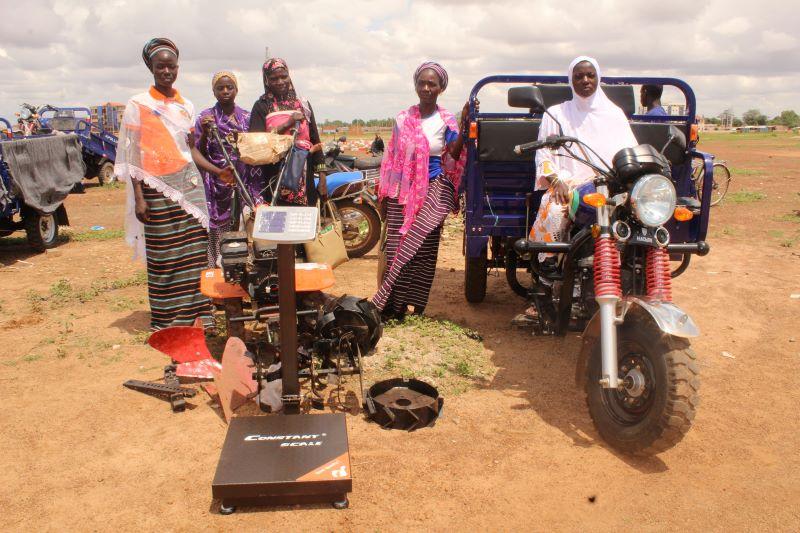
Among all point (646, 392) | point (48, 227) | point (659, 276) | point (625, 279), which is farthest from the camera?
point (48, 227)

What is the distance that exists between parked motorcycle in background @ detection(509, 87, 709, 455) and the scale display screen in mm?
1215

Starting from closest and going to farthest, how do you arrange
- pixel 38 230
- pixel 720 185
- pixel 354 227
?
pixel 354 227
pixel 38 230
pixel 720 185

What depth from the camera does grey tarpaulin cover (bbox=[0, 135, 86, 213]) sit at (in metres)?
8.09

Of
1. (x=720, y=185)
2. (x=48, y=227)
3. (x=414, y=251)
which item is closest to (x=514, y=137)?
(x=414, y=251)

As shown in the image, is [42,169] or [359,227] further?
[42,169]

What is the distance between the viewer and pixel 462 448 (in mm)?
3236

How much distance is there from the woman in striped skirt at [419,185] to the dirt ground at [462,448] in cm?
63

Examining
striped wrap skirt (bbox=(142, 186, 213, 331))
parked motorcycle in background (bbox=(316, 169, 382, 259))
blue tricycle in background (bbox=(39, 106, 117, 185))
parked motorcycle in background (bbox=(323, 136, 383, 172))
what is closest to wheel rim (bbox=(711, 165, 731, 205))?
parked motorcycle in background (bbox=(323, 136, 383, 172))

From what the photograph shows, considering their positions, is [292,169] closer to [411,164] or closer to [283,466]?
[411,164]

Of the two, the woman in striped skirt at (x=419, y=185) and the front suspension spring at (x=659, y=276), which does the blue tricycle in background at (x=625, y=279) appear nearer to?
the front suspension spring at (x=659, y=276)

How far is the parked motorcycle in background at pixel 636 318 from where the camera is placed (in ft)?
9.43

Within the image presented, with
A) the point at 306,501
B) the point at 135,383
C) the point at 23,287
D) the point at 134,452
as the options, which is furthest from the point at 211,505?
the point at 23,287

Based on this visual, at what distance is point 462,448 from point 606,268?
115 cm

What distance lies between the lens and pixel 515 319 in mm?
5090
